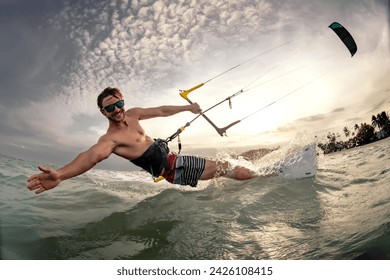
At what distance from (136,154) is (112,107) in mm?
764

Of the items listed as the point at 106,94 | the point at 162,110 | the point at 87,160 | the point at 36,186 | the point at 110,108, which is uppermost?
the point at 162,110

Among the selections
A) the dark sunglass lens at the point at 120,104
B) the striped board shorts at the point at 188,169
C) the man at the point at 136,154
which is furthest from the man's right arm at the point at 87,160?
the striped board shorts at the point at 188,169

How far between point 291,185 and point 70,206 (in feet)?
13.8

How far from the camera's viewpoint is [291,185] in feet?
15.7

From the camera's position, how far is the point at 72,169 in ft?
9.21

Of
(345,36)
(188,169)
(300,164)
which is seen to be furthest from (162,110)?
(345,36)

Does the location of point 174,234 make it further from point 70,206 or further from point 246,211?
point 70,206

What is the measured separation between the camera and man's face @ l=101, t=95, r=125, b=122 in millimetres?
3629

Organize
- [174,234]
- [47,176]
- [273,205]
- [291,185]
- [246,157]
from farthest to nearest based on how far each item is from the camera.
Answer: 1. [246,157]
2. [291,185]
3. [273,205]
4. [174,234]
5. [47,176]

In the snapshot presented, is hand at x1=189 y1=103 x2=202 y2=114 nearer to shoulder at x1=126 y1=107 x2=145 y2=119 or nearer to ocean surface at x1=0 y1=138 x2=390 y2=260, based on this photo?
shoulder at x1=126 y1=107 x2=145 y2=119

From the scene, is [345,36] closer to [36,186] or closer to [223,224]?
[223,224]

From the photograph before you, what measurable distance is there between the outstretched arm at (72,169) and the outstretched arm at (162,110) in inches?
36.9
